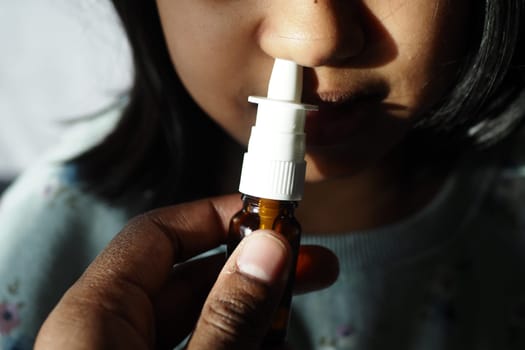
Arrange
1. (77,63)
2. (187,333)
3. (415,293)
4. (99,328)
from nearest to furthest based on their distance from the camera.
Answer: (99,328) < (187,333) < (415,293) < (77,63)

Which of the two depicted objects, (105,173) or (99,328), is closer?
(99,328)

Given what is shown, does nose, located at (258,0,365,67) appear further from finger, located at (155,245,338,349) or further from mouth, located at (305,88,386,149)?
finger, located at (155,245,338,349)

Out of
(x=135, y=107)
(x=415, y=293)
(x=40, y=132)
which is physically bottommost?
(x=415, y=293)

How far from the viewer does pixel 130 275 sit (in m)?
0.43

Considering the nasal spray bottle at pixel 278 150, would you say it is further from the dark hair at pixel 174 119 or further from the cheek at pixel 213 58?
the dark hair at pixel 174 119

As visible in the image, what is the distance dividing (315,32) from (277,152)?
9 cm

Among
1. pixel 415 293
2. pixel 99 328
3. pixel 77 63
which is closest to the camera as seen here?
pixel 99 328

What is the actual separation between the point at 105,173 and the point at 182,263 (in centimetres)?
26

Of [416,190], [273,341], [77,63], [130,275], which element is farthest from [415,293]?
[77,63]

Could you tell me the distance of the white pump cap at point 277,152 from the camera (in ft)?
1.33

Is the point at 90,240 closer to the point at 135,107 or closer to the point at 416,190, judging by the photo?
the point at 135,107

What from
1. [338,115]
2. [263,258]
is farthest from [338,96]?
[263,258]

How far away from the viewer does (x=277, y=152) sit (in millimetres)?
405

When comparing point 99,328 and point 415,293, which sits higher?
point 99,328
